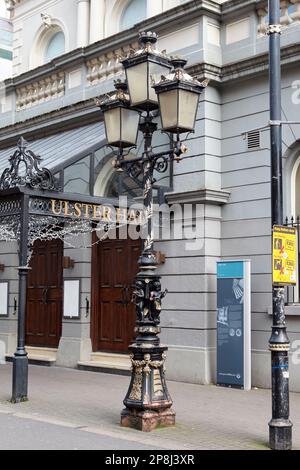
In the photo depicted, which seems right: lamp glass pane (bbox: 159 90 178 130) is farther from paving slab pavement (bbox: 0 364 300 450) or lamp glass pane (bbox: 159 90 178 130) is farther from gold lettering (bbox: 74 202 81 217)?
paving slab pavement (bbox: 0 364 300 450)

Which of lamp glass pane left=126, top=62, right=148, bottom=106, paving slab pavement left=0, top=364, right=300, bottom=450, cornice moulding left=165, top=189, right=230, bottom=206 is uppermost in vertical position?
lamp glass pane left=126, top=62, right=148, bottom=106

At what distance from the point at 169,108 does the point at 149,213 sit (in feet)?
4.69

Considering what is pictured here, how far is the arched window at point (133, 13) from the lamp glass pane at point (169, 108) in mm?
8813

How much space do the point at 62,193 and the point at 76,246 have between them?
459cm

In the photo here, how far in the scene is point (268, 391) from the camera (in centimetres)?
1214

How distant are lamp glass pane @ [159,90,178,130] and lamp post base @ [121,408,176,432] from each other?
374 cm

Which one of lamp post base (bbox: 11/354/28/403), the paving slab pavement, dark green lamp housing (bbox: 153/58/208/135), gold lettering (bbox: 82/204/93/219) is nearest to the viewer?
the paving slab pavement

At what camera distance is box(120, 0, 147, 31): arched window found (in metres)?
17.0

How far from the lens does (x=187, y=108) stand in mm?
8953

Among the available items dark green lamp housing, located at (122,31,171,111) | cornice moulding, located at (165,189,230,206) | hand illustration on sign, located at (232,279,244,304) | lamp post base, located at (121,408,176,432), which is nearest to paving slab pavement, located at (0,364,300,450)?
lamp post base, located at (121,408,176,432)

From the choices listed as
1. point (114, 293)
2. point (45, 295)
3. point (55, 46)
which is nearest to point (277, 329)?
point (114, 293)

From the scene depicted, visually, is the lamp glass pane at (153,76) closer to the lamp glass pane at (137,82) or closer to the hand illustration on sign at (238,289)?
the lamp glass pane at (137,82)

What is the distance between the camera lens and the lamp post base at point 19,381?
35.8 ft

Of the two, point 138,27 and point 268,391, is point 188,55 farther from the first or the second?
point 268,391
